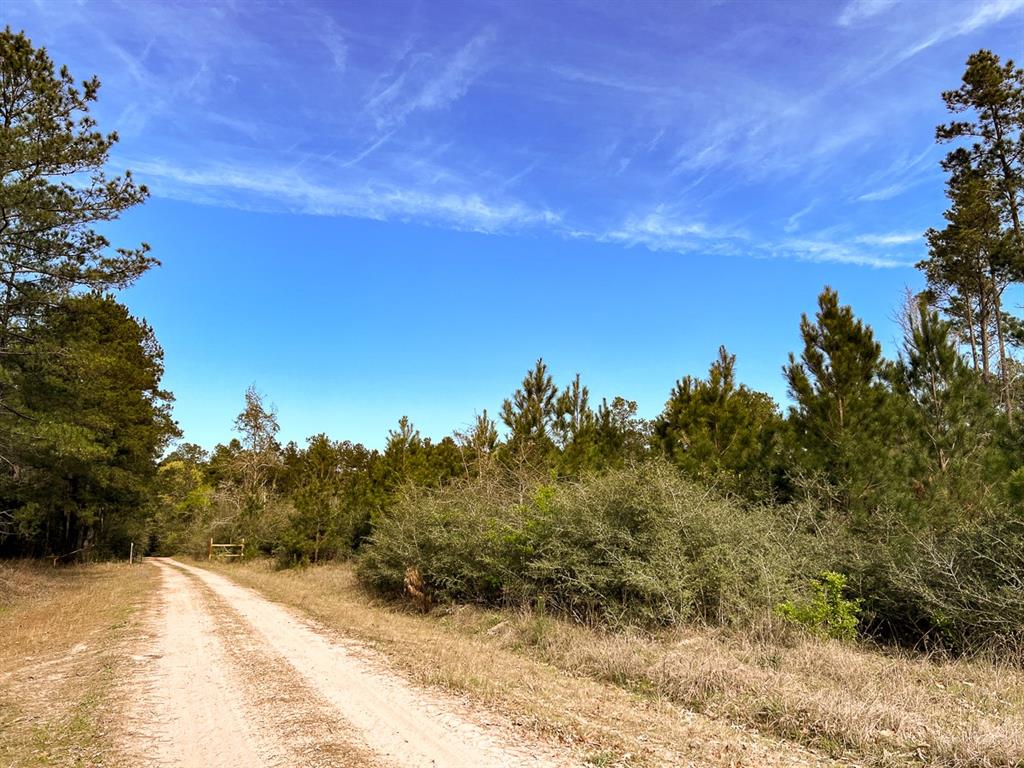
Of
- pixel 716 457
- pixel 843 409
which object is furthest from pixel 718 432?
pixel 843 409

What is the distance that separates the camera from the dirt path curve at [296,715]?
506cm

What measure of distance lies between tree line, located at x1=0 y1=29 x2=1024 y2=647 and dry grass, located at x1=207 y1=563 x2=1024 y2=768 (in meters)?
1.27

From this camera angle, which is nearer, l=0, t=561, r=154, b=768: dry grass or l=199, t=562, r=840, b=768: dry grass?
l=199, t=562, r=840, b=768: dry grass

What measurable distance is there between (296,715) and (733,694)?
4567 millimetres

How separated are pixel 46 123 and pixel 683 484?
17.7 metres

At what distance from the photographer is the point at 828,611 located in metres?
9.70

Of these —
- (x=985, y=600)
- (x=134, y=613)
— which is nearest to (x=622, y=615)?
(x=985, y=600)

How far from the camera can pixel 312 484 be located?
31016 mm

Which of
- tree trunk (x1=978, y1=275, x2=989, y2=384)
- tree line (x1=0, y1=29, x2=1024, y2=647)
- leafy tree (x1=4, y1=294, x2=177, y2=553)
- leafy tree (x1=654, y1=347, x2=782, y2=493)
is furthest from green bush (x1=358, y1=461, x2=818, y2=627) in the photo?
tree trunk (x1=978, y1=275, x2=989, y2=384)

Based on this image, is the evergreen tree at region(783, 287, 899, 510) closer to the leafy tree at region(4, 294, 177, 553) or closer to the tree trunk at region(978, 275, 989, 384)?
the tree trunk at region(978, 275, 989, 384)

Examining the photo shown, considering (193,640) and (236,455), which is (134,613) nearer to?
(193,640)

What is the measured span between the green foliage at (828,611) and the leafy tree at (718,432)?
5.08m

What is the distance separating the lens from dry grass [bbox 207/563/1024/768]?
5074mm

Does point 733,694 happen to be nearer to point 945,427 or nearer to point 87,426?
point 945,427
